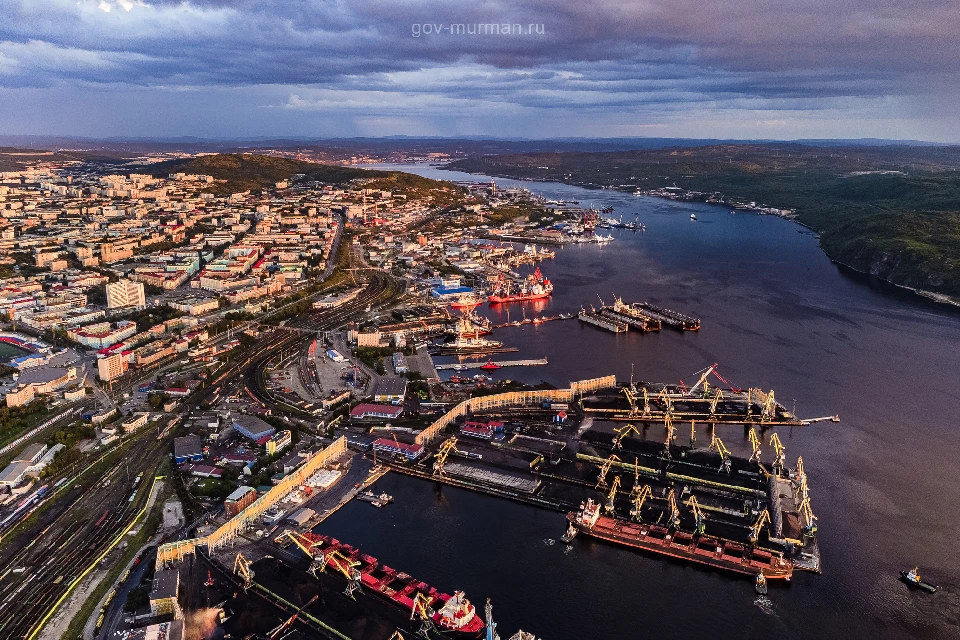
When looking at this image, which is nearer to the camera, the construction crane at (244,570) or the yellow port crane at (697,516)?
the construction crane at (244,570)

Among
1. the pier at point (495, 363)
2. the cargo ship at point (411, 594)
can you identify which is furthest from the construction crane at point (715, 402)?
the cargo ship at point (411, 594)

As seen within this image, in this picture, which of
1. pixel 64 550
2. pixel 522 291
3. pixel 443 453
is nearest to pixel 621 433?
pixel 443 453

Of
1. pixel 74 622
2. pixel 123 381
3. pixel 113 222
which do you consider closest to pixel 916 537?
pixel 74 622

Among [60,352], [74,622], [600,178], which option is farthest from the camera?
[600,178]

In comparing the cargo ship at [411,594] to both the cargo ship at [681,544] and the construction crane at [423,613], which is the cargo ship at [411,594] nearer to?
the construction crane at [423,613]

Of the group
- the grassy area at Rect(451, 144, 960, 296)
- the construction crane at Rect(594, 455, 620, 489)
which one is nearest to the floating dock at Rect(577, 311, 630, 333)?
the construction crane at Rect(594, 455, 620, 489)

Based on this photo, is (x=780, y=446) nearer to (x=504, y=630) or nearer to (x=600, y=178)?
(x=504, y=630)
